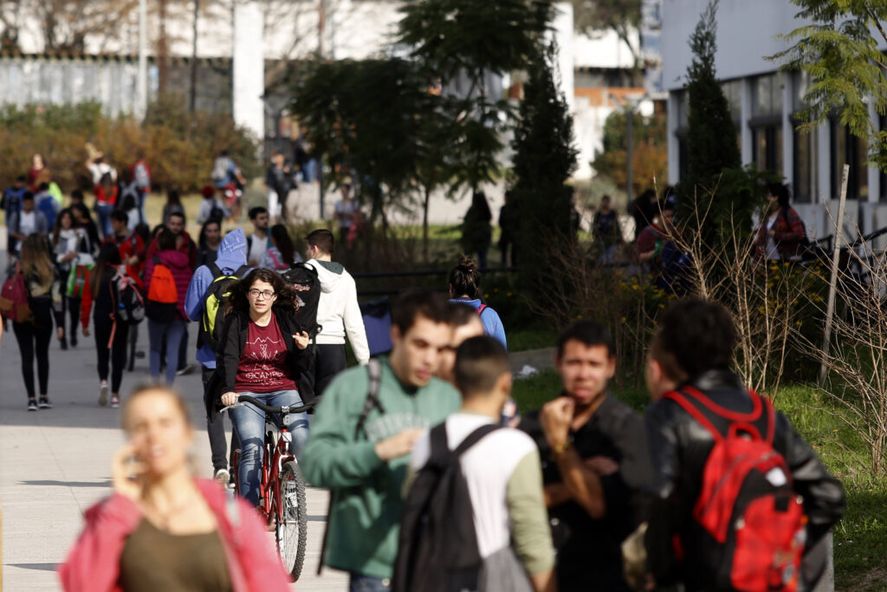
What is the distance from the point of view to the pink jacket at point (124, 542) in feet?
16.2

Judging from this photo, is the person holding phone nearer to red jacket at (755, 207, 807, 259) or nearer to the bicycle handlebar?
the bicycle handlebar

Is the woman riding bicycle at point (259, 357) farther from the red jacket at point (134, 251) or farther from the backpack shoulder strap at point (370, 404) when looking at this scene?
the red jacket at point (134, 251)

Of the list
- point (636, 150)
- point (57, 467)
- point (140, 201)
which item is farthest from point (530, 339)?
point (636, 150)

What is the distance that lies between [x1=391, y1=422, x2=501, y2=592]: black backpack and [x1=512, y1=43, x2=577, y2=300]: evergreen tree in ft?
57.1

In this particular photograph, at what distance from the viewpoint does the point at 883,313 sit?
461 inches

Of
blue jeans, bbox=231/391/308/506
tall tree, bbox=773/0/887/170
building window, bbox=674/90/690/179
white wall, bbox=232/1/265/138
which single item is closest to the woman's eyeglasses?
→ blue jeans, bbox=231/391/308/506

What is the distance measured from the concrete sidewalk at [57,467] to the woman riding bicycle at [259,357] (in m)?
0.35

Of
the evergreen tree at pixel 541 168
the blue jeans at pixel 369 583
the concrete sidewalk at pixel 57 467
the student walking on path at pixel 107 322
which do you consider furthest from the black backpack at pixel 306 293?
the evergreen tree at pixel 541 168

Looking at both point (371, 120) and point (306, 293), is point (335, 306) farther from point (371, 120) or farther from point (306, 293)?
point (371, 120)

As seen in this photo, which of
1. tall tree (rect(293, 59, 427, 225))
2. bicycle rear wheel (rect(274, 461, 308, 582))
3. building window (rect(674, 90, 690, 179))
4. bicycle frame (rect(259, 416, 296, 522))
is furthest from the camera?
building window (rect(674, 90, 690, 179))

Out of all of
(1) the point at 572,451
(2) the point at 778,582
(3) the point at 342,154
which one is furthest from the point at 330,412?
(3) the point at 342,154

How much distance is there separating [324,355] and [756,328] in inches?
138

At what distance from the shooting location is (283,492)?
10.1 meters

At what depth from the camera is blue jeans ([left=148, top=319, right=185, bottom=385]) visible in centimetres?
1873
